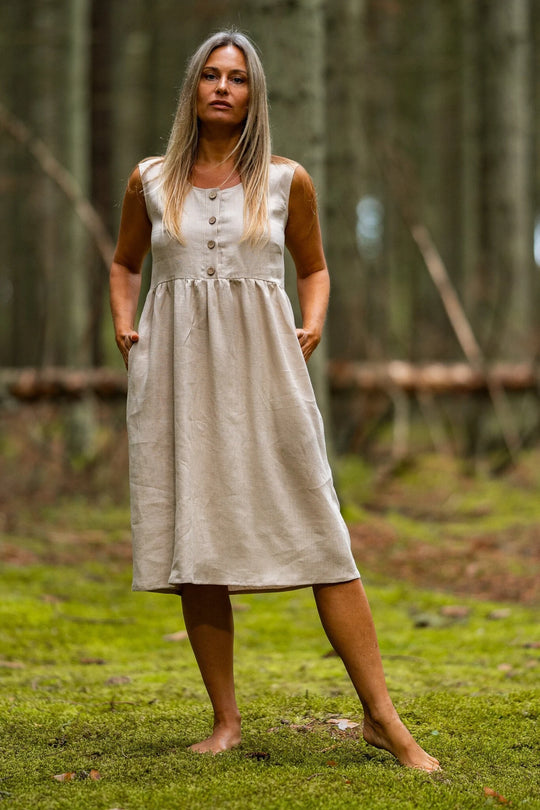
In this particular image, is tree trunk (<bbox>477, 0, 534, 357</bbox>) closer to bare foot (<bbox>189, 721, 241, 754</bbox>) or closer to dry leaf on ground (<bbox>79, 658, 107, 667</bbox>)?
dry leaf on ground (<bbox>79, 658, 107, 667</bbox>)

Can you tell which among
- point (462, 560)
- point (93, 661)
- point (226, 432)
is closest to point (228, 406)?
point (226, 432)

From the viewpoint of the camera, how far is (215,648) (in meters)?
2.93

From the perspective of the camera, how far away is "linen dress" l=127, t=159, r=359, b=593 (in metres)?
2.74

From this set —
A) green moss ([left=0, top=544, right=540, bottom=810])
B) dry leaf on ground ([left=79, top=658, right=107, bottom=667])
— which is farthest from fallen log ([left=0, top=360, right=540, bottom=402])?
dry leaf on ground ([left=79, top=658, right=107, bottom=667])

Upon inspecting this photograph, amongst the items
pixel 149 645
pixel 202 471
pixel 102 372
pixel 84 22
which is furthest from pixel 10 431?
pixel 202 471

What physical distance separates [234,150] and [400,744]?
1811mm

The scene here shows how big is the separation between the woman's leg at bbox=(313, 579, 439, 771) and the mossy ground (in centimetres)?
7

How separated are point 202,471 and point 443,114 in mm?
18727

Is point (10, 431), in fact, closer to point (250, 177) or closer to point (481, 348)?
point (481, 348)

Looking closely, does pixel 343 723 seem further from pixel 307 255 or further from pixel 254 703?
pixel 307 255

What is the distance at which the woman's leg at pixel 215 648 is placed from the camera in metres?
2.91

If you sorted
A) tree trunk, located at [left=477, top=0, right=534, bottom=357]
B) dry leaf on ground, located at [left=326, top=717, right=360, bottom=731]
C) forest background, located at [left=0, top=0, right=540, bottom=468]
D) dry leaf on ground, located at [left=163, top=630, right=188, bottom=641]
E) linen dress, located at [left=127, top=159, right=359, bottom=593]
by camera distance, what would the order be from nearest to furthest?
linen dress, located at [left=127, top=159, right=359, bottom=593] < dry leaf on ground, located at [left=326, top=717, right=360, bottom=731] < dry leaf on ground, located at [left=163, top=630, right=188, bottom=641] < forest background, located at [left=0, top=0, right=540, bottom=468] < tree trunk, located at [left=477, top=0, right=534, bottom=357]

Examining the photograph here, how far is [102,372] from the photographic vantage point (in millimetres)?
8469

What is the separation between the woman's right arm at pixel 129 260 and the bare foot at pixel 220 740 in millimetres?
1186
